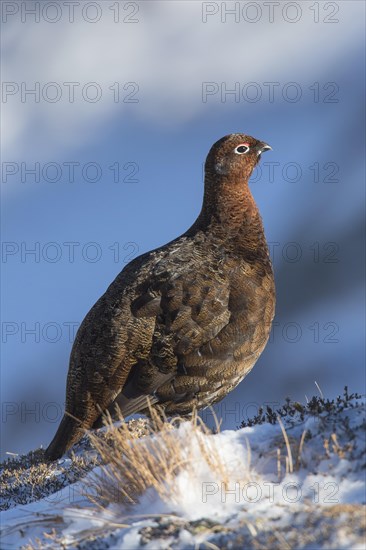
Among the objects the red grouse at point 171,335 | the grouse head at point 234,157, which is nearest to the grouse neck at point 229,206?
the grouse head at point 234,157

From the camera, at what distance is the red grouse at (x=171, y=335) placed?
8719 mm

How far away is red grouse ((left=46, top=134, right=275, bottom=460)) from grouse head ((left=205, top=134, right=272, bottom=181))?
39.5 inches

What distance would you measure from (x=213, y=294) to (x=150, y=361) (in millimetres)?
849

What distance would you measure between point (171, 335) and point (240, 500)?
3119 millimetres

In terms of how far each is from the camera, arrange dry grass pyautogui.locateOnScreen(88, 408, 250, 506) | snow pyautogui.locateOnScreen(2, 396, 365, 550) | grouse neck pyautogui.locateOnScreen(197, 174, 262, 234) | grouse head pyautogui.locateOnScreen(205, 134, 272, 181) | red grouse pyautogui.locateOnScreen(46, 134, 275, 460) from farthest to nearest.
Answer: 1. grouse head pyautogui.locateOnScreen(205, 134, 272, 181)
2. grouse neck pyautogui.locateOnScreen(197, 174, 262, 234)
3. red grouse pyautogui.locateOnScreen(46, 134, 275, 460)
4. dry grass pyautogui.locateOnScreen(88, 408, 250, 506)
5. snow pyautogui.locateOnScreen(2, 396, 365, 550)

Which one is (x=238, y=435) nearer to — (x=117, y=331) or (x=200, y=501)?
(x=200, y=501)

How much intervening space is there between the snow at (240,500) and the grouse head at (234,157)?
3.93m

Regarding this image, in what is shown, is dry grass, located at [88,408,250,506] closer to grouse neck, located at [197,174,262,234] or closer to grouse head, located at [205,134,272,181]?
grouse neck, located at [197,174,262,234]

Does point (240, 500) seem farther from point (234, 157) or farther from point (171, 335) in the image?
point (234, 157)

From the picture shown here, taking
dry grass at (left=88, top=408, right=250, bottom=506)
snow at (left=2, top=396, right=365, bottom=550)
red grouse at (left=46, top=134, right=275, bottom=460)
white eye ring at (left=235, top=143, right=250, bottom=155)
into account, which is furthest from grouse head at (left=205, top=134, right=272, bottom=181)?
dry grass at (left=88, top=408, right=250, bottom=506)

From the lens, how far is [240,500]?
5707mm

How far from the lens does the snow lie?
5.25m

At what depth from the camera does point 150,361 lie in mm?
8719

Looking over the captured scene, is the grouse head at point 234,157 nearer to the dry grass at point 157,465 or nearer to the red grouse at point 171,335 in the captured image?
the red grouse at point 171,335
